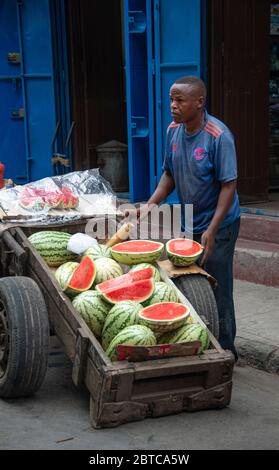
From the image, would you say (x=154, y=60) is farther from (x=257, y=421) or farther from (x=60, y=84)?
(x=257, y=421)

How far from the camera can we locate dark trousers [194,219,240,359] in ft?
17.0

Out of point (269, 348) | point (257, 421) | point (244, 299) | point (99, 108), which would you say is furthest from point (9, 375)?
point (99, 108)

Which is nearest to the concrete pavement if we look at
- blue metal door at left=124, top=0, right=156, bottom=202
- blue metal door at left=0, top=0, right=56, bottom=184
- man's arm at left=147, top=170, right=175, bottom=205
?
man's arm at left=147, top=170, right=175, bottom=205

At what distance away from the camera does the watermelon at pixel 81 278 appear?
188 inches

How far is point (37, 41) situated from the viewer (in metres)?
10.8

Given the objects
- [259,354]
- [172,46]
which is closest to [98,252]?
[259,354]

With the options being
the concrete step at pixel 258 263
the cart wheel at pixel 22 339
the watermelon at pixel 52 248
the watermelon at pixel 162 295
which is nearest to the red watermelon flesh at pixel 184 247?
the watermelon at pixel 162 295

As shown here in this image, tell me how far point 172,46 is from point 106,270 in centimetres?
429

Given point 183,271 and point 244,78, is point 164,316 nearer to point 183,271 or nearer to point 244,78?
point 183,271

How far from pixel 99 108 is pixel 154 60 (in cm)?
232

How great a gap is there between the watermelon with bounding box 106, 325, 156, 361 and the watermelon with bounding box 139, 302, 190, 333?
0.05 meters

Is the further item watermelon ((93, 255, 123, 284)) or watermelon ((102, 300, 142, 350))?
watermelon ((93, 255, 123, 284))

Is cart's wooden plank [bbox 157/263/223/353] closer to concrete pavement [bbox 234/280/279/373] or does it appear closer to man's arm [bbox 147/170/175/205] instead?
man's arm [bbox 147/170/175/205]

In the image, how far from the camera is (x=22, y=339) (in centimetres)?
452
